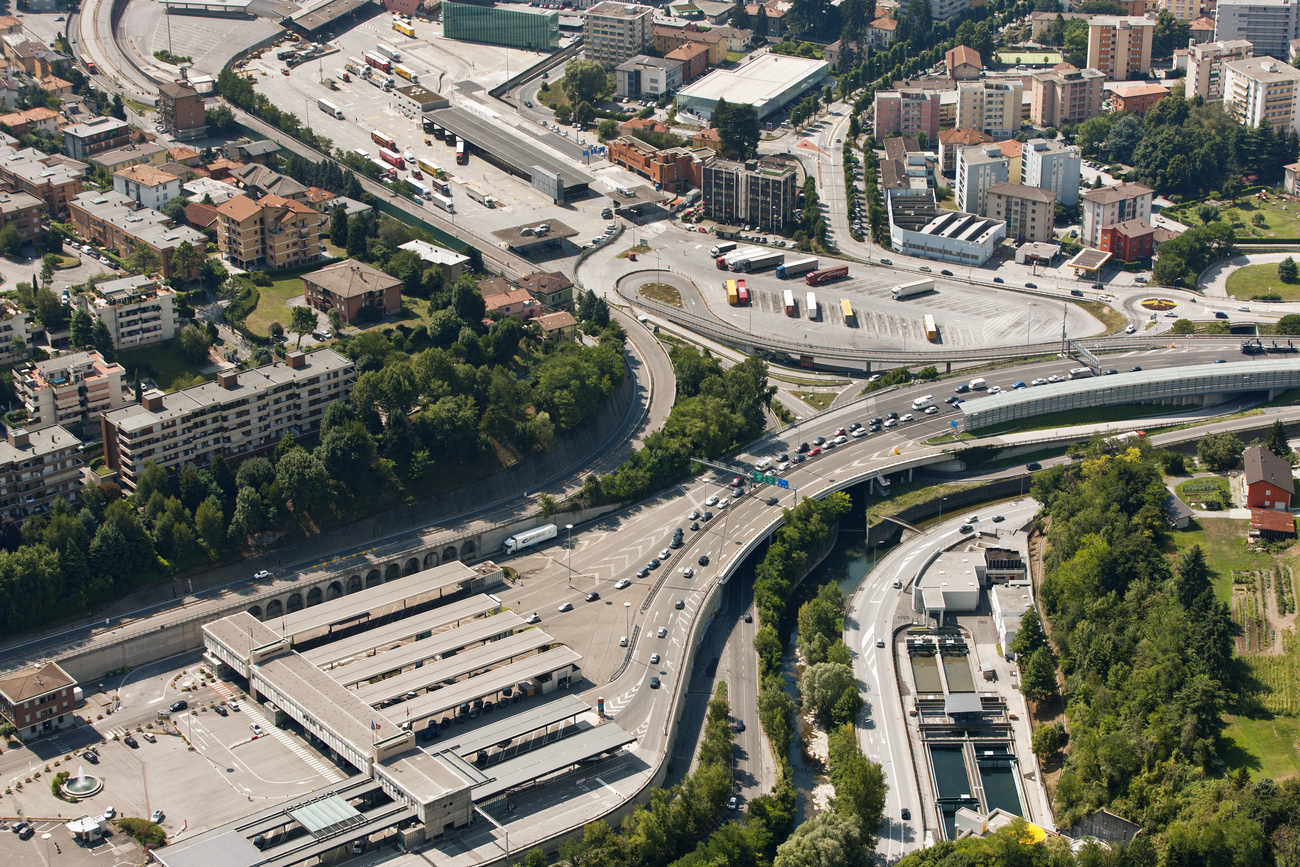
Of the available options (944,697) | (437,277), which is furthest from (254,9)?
(944,697)

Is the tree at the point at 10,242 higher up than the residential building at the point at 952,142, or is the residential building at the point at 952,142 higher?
the tree at the point at 10,242

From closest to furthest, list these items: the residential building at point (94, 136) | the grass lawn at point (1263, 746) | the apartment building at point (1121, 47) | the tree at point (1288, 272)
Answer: the grass lawn at point (1263, 746), the tree at point (1288, 272), the residential building at point (94, 136), the apartment building at point (1121, 47)

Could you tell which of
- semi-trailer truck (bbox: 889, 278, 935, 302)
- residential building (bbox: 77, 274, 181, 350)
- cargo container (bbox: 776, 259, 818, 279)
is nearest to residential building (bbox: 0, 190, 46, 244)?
residential building (bbox: 77, 274, 181, 350)

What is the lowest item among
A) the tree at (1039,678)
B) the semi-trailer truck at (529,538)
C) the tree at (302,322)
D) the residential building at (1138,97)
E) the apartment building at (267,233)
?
the tree at (1039,678)

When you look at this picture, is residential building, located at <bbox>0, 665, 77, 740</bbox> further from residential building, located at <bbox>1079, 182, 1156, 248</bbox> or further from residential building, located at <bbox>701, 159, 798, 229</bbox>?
residential building, located at <bbox>1079, 182, 1156, 248</bbox>

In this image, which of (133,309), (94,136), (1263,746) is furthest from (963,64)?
(1263,746)

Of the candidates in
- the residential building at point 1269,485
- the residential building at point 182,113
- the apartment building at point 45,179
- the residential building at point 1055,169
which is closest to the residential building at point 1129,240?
the residential building at point 1055,169

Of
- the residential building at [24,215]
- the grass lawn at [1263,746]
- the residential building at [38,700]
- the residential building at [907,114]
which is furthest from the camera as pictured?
the residential building at [907,114]

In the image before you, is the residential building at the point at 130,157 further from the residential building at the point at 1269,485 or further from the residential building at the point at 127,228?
the residential building at the point at 1269,485
